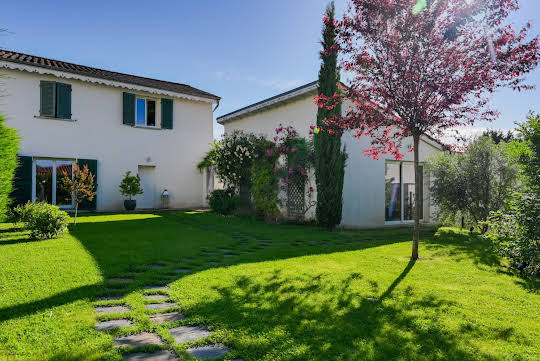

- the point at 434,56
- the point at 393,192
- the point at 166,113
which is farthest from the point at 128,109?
the point at 434,56

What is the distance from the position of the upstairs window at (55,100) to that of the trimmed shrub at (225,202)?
691 cm

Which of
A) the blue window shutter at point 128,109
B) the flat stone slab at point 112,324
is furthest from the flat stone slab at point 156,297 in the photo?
the blue window shutter at point 128,109

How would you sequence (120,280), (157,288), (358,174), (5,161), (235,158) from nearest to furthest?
(157,288)
(120,280)
(5,161)
(358,174)
(235,158)

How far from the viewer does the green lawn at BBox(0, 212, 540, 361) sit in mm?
2758

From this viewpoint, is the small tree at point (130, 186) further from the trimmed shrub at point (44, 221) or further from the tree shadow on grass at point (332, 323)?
the tree shadow on grass at point (332, 323)

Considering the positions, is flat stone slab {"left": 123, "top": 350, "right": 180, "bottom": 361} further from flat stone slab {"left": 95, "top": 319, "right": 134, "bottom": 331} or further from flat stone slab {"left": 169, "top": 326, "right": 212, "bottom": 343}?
flat stone slab {"left": 95, "top": 319, "right": 134, "bottom": 331}

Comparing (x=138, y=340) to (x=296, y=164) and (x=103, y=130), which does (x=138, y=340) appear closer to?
(x=296, y=164)

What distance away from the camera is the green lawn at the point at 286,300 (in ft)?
9.05

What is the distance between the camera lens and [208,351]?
271 centimetres

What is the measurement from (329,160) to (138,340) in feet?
28.7

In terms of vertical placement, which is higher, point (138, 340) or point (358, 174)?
point (358, 174)

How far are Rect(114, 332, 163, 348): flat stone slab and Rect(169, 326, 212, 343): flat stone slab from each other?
16cm

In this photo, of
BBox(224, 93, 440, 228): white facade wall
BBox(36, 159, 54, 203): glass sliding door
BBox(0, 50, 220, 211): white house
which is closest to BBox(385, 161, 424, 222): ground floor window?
BBox(224, 93, 440, 228): white facade wall

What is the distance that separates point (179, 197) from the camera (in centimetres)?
1669
